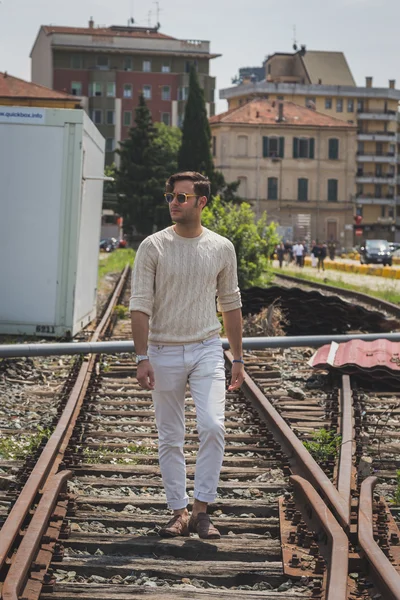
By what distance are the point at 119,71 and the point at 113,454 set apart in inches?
4919

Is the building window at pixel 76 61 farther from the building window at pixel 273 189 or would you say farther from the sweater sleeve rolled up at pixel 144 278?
the sweater sleeve rolled up at pixel 144 278

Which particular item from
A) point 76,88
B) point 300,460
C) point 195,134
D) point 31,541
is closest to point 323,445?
point 300,460

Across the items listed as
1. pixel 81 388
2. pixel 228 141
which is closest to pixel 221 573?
pixel 81 388

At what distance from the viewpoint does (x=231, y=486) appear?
755cm

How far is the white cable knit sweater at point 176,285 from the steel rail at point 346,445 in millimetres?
1309

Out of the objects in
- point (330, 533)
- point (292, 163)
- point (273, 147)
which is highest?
point (273, 147)

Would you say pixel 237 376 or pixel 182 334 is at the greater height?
pixel 182 334

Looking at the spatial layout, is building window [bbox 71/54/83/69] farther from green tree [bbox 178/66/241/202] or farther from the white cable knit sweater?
the white cable knit sweater

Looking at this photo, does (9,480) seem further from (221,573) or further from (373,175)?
(373,175)

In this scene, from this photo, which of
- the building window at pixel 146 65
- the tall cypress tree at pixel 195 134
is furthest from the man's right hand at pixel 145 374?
the building window at pixel 146 65

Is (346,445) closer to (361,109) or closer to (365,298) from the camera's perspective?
(365,298)

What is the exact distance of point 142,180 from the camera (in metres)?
86.2

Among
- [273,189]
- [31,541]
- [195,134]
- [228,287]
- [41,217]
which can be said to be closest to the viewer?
[31,541]

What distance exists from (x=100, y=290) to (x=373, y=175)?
105782mm
